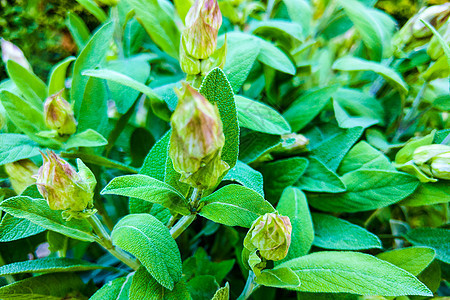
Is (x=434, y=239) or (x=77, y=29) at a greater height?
(x=77, y=29)

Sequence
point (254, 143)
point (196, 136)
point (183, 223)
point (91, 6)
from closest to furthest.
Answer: point (196, 136) → point (183, 223) → point (254, 143) → point (91, 6)

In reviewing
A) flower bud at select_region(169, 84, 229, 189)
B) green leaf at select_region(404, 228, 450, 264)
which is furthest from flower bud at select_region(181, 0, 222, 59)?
green leaf at select_region(404, 228, 450, 264)

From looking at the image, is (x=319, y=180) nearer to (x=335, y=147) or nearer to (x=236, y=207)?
(x=335, y=147)

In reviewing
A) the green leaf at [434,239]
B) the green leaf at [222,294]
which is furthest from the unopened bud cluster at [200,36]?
the green leaf at [434,239]

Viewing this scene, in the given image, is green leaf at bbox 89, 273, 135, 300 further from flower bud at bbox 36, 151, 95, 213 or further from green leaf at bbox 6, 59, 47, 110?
green leaf at bbox 6, 59, 47, 110

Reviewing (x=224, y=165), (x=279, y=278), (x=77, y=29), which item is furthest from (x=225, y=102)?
(x=77, y=29)

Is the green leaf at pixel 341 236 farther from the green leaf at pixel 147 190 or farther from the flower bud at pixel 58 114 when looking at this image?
the flower bud at pixel 58 114
